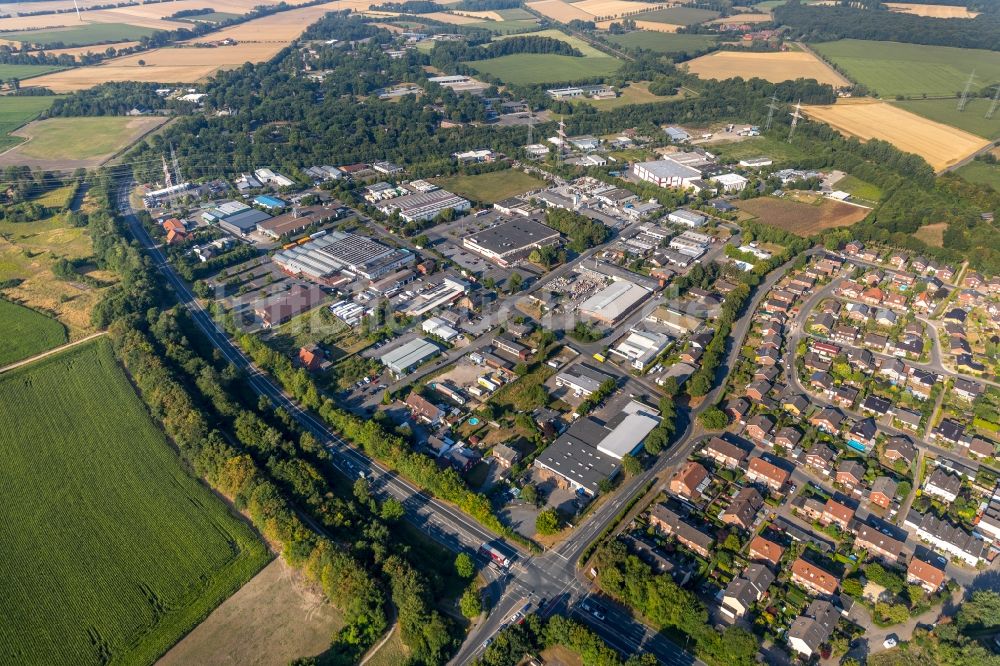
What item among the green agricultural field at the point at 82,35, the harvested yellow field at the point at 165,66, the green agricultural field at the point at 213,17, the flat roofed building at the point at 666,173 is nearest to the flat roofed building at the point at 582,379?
the flat roofed building at the point at 666,173

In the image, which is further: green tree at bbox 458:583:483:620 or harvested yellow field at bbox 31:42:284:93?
harvested yellow field at bbox 31:42:284:93

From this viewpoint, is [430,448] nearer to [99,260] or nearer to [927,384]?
[927,384]

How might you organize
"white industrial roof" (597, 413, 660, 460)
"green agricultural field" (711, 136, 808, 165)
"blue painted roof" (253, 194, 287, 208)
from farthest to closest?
"green agricultural field" (711, 136, 808, 165) < "blue painted roof" (253, 194, 287, 208) < "white industrial roof" (597, 413, 660, 460)

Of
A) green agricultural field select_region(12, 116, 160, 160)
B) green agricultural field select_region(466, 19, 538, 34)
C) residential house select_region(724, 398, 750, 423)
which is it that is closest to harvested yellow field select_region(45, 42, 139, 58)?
green agricultural field select_region(12, 116, 160, 160)

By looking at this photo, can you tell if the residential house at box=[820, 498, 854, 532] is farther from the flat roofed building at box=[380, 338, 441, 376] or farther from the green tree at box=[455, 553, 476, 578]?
the flat roofed building at box=[380, 338, 441, 376]

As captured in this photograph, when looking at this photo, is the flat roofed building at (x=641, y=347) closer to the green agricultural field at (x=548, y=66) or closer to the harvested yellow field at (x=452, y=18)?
the green agricultural field at (x=548, y=66)

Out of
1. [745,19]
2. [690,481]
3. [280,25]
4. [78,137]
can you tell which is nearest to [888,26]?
[745,19]
